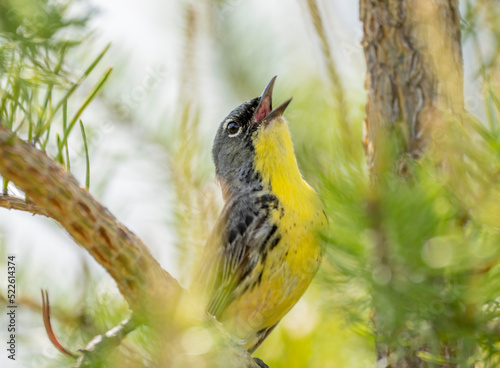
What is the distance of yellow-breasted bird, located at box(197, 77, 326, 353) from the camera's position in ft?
8.75

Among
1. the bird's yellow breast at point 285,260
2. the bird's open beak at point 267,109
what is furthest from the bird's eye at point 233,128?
the bird's yellow breast at point 285,260

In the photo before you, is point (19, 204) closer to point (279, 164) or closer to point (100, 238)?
point (100, 238)

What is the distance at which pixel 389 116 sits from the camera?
2307 mm

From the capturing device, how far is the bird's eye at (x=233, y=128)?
3445 millimetres

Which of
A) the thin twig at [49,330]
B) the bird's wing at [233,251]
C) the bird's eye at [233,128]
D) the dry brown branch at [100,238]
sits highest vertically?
the bird's eye at [233,128]

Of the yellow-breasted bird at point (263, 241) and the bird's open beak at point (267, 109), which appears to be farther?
the bird's open beak at point (267, 109)

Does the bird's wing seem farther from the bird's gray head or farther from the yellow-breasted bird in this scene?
the bird's gray head

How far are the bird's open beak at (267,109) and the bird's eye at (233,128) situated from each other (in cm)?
13

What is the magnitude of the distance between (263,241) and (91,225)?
161 centimetres

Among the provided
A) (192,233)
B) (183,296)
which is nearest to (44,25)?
(183,296)

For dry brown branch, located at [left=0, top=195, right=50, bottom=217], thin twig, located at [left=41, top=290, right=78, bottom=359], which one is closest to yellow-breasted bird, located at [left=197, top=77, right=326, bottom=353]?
dry brown branch, located at [left=0, top=195, right=50, bottom=217]

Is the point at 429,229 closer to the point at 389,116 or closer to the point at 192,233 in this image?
the point at 192,233

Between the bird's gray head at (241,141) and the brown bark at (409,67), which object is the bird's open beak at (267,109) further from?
the brown bark at (409,67)

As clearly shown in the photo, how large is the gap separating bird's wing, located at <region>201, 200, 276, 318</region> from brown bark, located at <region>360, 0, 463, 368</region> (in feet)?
2.37
